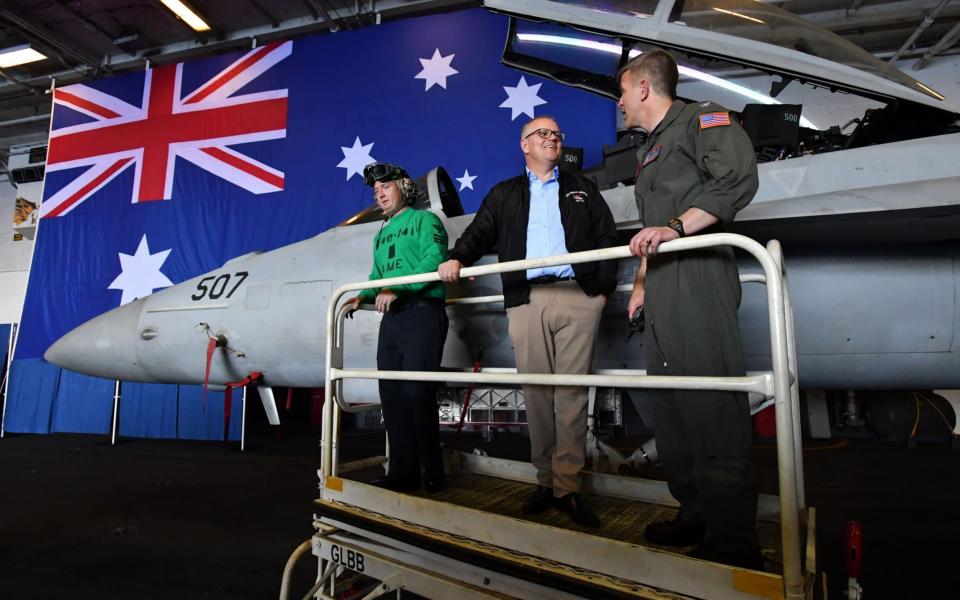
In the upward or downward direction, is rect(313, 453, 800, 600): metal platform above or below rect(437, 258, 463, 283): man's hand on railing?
below

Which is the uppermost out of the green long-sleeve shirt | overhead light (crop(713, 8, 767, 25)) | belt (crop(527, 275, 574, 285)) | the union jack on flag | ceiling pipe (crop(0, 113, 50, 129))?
ceiling pipe (crop(0, 113, 50, 129))

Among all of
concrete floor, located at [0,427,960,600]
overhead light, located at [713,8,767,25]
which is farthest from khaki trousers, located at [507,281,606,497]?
overhead light, located at [713,8,767,25]

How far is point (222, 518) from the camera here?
3.40 metres

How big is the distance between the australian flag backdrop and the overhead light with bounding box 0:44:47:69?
3.07ft

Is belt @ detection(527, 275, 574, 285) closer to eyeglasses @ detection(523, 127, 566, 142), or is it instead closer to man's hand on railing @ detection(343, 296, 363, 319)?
eyeglasses @ detection(523, 127, 566, 142)

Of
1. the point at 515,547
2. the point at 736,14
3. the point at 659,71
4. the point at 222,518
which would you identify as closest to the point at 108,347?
the point at 222,518

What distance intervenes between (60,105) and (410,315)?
38.3 feet

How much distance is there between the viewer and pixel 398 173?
2.65 meters

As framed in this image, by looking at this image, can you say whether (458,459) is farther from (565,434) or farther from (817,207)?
(817,207)

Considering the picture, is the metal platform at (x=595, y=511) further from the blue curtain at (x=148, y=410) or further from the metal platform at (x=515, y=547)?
the blue curtain at (x=148, y=410)

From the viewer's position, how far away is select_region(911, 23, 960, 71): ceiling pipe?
7.38 m

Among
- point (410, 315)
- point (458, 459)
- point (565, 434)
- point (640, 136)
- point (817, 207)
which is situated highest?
point (640, 136)

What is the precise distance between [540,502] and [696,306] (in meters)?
1.02

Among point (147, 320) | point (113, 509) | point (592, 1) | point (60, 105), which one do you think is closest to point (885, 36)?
point (592, 1)
